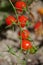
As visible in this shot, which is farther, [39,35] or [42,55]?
[39,35]

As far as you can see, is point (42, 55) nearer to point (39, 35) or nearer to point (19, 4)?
point (39, 35)

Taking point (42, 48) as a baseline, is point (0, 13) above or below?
above

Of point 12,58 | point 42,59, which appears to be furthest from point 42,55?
point 12,58

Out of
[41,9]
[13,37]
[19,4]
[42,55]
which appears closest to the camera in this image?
[19,4]

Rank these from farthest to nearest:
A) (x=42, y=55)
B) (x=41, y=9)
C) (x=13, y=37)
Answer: (x=41, y=9)
(x=13, y=37)
(x=42, y=55)

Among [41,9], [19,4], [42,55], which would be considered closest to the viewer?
[19,4]

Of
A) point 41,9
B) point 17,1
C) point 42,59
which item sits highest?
point 17,1

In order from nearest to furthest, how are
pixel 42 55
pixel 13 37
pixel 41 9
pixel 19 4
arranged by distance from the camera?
1. pixel 19 4
2. pixel 42 55
3. pixel 13 37
4. pixel 41 9

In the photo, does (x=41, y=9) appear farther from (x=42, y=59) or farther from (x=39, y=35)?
(x=42, y=59)

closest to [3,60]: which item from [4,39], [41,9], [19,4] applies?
[4,39]
